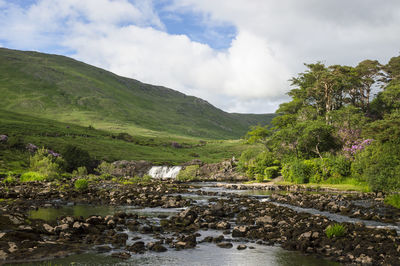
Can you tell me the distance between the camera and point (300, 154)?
78.4 m

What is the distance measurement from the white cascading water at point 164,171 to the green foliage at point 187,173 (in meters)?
3.73

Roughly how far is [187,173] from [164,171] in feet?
41.2

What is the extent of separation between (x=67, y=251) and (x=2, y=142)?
9982 cm

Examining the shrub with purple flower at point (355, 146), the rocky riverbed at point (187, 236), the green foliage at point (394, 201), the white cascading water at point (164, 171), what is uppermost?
the shrub with purple flower at point (355, 146)

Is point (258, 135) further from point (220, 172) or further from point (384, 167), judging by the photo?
point (384, 167)

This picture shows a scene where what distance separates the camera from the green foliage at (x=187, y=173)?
305 ft

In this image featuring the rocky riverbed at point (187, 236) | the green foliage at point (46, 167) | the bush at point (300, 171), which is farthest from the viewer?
the bush at point (300, 171)

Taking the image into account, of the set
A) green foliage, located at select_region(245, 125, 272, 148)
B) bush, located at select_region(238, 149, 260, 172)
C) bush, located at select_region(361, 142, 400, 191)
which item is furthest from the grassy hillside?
bush, located at select_region(361, 142, 400, 191)

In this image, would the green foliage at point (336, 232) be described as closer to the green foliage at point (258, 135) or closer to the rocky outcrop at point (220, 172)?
the rocky outcrop at point (220, 172)

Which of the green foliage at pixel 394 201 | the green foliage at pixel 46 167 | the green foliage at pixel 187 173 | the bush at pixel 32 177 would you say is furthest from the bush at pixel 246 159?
the green foliage at pixel 394 201

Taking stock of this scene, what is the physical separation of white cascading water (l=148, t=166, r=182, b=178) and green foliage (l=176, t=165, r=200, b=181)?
3.73 m

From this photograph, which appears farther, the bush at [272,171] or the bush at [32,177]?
the bush at [272,171]

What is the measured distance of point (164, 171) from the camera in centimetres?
11031

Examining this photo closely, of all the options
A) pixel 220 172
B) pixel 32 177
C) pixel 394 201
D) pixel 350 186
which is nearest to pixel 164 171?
pixel 220 172
